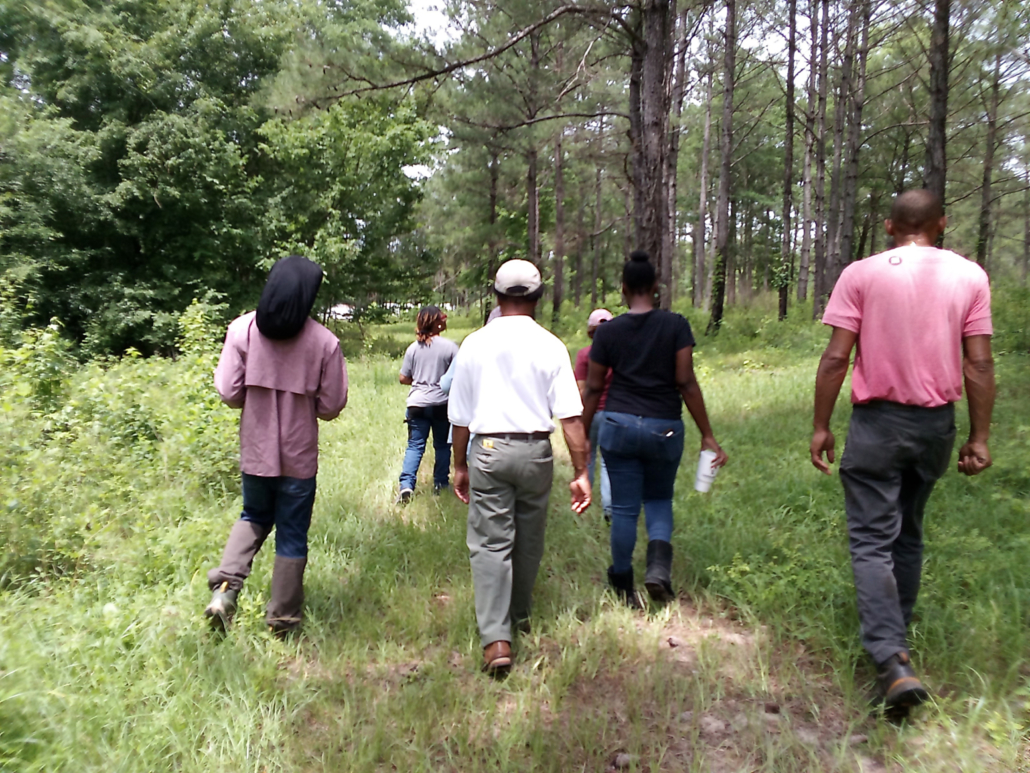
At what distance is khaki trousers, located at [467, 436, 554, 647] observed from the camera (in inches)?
129

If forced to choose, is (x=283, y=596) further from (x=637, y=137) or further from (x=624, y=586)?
(x=637, y=137)

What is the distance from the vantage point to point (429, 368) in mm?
5867

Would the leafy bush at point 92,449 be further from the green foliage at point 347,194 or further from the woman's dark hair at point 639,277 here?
the green foliage at point 347,194

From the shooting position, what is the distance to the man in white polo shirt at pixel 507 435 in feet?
10.8

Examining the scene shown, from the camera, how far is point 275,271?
11.3ft

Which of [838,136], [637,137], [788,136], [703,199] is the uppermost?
[703,199]

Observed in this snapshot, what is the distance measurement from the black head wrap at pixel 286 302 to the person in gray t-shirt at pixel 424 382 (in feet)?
7.81

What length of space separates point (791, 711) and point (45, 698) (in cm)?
310

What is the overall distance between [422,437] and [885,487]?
404cm

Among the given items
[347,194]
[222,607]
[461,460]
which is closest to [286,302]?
[461,460]

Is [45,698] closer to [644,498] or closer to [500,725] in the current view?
[500,725]

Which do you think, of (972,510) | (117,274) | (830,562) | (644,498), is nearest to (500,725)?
(644,498)

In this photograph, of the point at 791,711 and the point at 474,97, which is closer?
the point at 791,711

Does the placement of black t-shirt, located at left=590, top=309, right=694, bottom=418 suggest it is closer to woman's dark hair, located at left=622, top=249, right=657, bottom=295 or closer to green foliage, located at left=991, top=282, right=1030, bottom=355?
woman's dark hair, located at left=622, top=249, right=657, bottom=295
